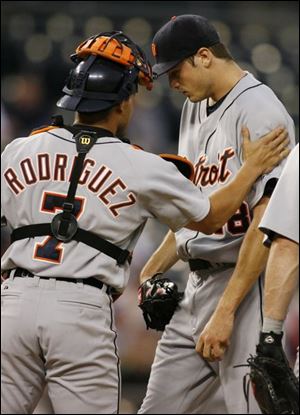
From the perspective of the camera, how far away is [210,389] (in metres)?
3.36

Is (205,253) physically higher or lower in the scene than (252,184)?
lower

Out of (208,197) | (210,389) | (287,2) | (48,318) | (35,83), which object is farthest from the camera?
(287,2)

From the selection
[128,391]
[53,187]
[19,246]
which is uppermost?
[53,187]

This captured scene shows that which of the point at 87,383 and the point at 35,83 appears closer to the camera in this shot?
the point at 87,383

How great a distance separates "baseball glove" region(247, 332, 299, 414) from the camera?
8.70 feet

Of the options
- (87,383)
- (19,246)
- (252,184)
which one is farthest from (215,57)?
(87,383)

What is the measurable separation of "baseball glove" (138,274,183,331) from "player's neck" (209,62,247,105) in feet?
2.52

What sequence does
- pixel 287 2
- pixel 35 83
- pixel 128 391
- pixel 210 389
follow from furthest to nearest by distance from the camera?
pixel 287 2
pixel 35 83
pixel 128 391
pixel 210 389

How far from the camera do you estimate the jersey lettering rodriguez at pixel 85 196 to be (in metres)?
2.74

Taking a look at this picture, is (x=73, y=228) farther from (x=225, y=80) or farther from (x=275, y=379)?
(x=225, y=80)

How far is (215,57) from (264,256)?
83cm

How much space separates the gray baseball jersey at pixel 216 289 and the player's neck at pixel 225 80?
1.1 inches

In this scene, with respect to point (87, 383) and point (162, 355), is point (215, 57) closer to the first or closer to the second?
point (162, 355)

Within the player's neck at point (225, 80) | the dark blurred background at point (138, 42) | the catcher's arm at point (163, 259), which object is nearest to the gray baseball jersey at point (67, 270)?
the player's neck at point (225, 80)
